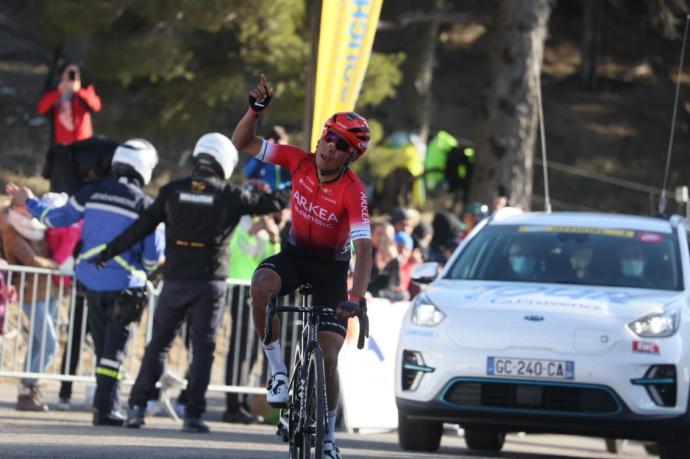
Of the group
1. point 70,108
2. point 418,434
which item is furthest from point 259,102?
point 70,108

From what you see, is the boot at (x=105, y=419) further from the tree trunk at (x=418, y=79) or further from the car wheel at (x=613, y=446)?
the tree trunk at (x=418, y=79)

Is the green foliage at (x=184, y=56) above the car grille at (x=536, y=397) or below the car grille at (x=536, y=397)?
above

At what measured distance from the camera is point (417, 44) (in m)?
32.7

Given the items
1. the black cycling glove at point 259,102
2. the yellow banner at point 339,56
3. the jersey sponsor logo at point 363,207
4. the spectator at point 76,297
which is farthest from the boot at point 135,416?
the jersey sponsor logo at point 363,207

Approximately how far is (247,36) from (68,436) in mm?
13230

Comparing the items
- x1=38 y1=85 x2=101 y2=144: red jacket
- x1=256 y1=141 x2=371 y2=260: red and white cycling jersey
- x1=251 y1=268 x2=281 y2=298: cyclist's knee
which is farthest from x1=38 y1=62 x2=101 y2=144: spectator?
x1=251 y1=268 x2=281 y2=298: cyclist's knee

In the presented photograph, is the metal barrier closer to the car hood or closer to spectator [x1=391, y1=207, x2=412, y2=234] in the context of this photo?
spectator [x1=391, y1=207, x2=412, y2=234]

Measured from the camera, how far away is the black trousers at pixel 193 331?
1327cm

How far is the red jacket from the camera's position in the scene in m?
18.0

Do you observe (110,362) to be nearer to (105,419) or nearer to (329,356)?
(105,419)

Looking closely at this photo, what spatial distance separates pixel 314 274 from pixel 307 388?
2.72ft

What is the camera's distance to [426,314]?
12.5 metres

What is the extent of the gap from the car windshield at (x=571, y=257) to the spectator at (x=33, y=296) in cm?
369

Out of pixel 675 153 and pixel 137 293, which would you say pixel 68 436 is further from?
pixel 675 153
